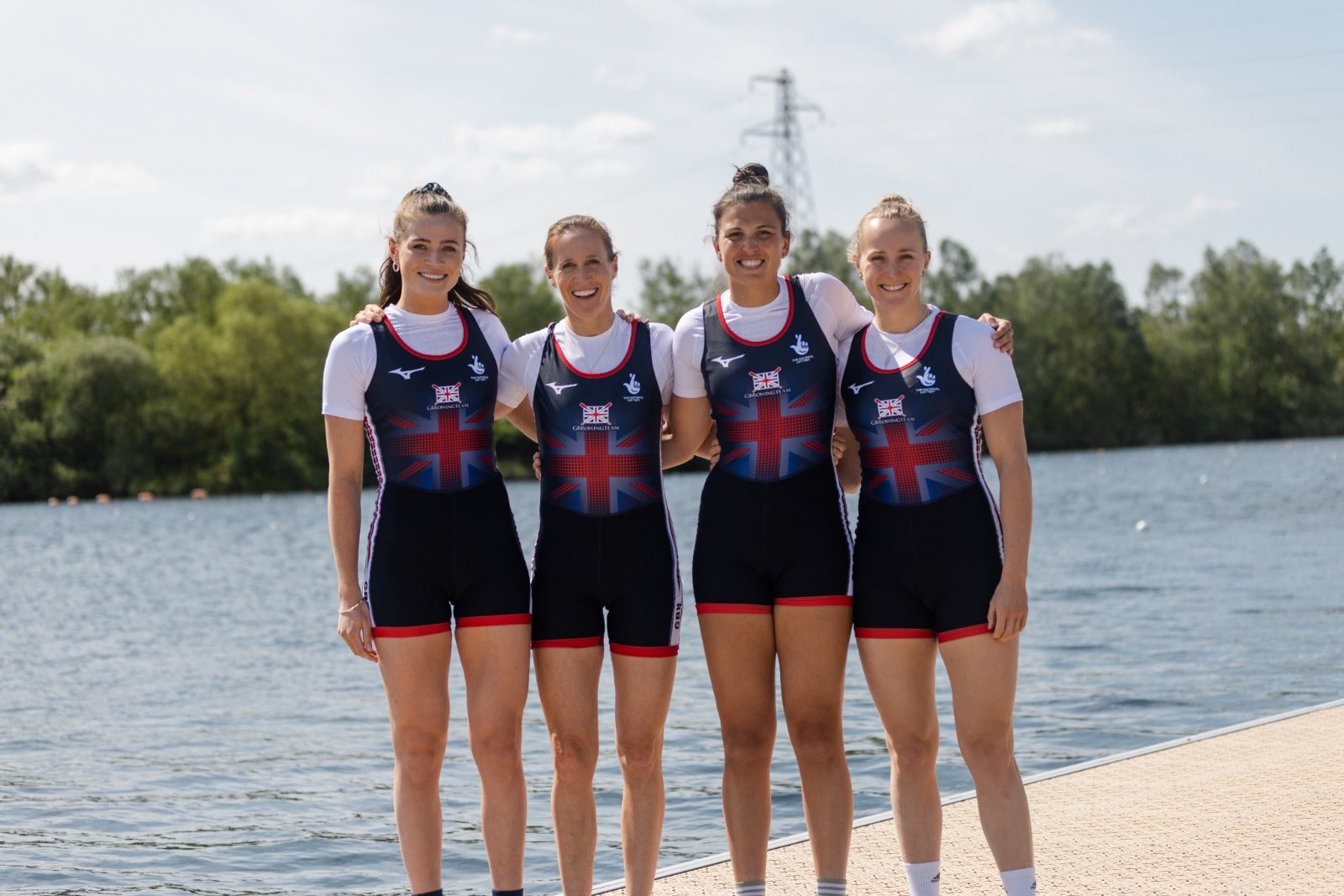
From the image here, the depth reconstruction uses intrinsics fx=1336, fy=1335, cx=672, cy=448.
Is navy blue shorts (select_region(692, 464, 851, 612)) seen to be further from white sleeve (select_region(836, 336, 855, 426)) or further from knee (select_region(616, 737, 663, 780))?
knee (select_region(616, 737, 663, 780))

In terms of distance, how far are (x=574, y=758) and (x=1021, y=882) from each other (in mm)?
1389

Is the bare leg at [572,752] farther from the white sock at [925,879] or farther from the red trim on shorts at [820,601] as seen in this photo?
the white sock at [925,879]

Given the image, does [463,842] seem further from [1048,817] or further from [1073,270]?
[1073,270]

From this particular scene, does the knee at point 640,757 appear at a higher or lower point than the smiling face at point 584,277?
lower

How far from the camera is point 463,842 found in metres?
7.36

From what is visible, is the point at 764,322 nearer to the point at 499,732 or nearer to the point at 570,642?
the point at 570,642

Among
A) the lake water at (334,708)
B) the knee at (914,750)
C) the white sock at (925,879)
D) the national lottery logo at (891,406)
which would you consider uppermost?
the national lottery logo at (891,406)

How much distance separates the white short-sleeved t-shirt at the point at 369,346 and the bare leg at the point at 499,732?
813mm

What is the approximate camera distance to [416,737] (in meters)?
4.14

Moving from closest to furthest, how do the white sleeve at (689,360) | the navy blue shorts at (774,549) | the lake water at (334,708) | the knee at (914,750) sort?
the knee at (914,750) → the navy blue shorts at (774,549) → the white sleeve at (689,360) → the lake water at (334,708)

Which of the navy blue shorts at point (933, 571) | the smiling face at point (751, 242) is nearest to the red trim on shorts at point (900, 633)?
the navy blue shorts at point (933, 571)

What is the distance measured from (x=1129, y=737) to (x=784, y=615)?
611 cm

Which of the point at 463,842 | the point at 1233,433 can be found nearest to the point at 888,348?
the point at 463,842

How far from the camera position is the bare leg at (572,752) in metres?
4.13
